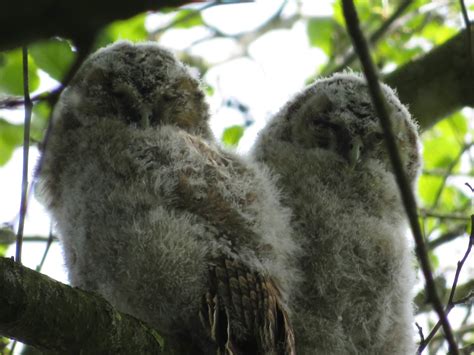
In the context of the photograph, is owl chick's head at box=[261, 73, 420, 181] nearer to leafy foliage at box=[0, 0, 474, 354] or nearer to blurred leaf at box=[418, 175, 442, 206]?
leafy foliage at box=[0, 0, 474, 354]

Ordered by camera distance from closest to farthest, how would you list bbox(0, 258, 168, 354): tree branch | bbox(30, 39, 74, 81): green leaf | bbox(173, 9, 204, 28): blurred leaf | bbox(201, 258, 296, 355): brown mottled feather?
1. bbox(0, 258, 168, 354): tree branch
2. bbox(201, 258, 296, 355): brown mottled feather
3. bbox(30, 39, 74, 81): green leaf
4. bbox(173, 9, 204, 28): blurred leaf

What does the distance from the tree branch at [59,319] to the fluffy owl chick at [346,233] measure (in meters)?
0.87

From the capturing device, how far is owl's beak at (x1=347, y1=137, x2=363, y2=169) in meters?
2.96

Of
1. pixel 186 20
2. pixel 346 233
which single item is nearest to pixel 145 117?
pixel 346 233

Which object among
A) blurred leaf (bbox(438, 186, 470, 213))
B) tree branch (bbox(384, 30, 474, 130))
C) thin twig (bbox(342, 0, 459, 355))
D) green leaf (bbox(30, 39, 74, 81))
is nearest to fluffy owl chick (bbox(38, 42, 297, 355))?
green leaf (bbox(30, 39, 74, 81))

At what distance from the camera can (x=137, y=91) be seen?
2938 millimetres

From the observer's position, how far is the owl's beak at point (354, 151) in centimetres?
296

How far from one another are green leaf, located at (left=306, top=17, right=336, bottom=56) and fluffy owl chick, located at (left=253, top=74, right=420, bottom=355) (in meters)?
2.12

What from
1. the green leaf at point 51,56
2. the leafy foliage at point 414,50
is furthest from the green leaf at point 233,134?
the green leaf at point 51,56

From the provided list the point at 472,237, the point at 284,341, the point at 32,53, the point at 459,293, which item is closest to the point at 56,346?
the point at 284,341

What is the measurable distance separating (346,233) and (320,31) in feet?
9.77

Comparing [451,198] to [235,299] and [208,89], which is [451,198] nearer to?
[208,89]

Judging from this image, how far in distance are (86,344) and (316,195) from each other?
1239 mm

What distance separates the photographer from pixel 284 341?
2.07 m
